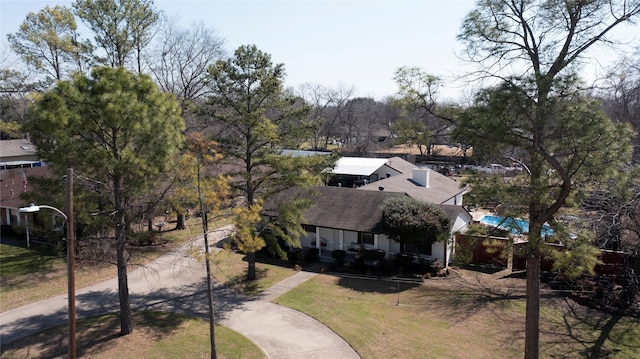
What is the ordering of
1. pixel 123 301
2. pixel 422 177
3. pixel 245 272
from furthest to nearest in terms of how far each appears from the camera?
pixel 422 177 < pixel 245 272 < pixel 123 301

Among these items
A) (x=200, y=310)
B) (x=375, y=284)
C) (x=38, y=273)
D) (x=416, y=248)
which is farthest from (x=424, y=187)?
(x=38, y=273)

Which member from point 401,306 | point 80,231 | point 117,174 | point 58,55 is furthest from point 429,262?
point 58,55

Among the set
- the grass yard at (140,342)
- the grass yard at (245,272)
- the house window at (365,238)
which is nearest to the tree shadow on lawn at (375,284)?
the house window at (365,238)

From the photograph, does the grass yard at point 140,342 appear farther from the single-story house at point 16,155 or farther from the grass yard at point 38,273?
the single-story house at point 16,155

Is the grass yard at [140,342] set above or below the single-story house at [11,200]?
below

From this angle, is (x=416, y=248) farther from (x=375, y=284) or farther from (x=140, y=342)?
(x=140, y=342)

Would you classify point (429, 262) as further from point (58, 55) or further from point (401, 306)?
point (58, 55)

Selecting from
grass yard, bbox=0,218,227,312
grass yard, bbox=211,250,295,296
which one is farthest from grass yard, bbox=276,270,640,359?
grass yard, bbox=0,218,227,312
